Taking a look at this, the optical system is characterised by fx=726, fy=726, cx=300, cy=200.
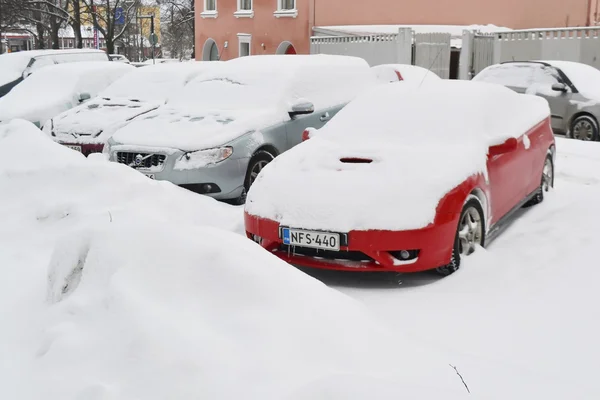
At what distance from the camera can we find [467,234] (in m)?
5.22

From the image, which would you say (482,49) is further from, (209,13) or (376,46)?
(209,13)

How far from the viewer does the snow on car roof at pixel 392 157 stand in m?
4.91

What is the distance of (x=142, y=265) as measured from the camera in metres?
3.37

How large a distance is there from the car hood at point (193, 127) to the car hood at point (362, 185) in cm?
198

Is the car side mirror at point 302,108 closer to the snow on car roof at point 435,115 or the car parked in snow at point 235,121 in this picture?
the car parked in snow at point 235,121

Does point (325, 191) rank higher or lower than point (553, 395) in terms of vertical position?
higher

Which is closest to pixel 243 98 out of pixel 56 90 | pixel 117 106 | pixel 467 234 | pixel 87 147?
pixel 87 147

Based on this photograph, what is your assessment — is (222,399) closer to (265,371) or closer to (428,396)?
(265,371)

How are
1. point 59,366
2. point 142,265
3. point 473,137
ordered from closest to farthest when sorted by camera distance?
point 59,366, point 142,265, point 473,137

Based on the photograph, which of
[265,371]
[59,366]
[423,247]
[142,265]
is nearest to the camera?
[265,371]

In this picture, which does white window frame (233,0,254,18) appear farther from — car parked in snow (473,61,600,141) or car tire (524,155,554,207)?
car tire (524,155,554,207)

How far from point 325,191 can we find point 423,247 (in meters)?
0.79

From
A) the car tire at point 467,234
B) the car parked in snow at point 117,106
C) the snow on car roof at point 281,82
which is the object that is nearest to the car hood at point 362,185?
the car tire at point 467,234

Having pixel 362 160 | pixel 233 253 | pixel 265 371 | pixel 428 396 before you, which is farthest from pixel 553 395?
pixel 362 160
